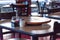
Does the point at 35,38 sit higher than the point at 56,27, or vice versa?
the point at 56,27

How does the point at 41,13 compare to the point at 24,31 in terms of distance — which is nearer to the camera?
the point at 24,31

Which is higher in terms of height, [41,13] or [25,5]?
[25,5]

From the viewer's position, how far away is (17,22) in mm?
2131

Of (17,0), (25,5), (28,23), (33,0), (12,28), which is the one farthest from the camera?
(33,0)

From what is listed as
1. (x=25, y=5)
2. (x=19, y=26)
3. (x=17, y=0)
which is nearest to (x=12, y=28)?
(x=19, y=26)

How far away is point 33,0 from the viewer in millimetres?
7250

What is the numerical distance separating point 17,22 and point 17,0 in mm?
3709

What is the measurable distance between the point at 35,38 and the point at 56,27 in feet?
0.95

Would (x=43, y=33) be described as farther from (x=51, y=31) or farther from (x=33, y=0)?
(x=33, y=0)

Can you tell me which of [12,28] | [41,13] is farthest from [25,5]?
[12,28]

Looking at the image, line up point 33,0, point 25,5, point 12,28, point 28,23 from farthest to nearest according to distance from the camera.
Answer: point 33,0 → point 25,5 → point 28,23 → point 12,28

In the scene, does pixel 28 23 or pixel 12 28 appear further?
pixel 28 23

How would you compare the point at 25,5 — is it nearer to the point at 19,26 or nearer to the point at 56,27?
the point at 19,26

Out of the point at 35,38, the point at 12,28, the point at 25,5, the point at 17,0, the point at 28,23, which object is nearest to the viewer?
the point at 35,38
